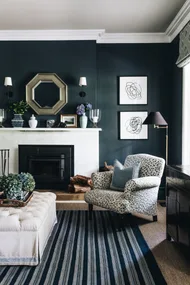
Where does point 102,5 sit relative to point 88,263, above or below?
above

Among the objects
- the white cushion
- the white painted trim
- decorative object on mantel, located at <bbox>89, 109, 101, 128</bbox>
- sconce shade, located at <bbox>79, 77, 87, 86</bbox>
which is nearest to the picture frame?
decorative object on mantel, located at <bbox>89, 109, 101, 128</bbox>

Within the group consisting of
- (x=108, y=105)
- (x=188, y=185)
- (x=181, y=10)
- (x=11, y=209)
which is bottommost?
(x=11, y=209)

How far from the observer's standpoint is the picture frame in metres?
5.18

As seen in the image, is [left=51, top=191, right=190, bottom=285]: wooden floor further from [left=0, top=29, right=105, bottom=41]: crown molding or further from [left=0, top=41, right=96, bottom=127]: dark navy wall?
[left=0, top=29, right=105, bottom=41]: crown molding

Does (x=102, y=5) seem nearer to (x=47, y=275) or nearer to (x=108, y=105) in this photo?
(x=108, y=105)

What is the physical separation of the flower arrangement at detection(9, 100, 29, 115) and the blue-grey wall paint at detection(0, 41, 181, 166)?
0.13m

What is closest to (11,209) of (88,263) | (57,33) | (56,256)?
(56,256)

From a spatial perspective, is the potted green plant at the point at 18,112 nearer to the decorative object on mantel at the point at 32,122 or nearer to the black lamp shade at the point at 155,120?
the decorative object on mantel at the point at 32,122

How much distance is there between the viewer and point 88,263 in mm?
2518

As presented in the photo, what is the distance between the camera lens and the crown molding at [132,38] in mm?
5051

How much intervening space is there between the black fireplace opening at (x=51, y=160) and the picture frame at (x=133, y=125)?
104cm

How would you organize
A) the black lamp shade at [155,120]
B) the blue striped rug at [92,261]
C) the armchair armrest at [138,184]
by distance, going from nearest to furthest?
the blue striped rug at [92,261] → the armchair armrest at [138,184] → the black lamp shade at [155,120]

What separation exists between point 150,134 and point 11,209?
313 cm

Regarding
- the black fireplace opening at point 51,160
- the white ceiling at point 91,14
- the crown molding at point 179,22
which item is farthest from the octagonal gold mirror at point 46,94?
the crown molding at point 179,22
